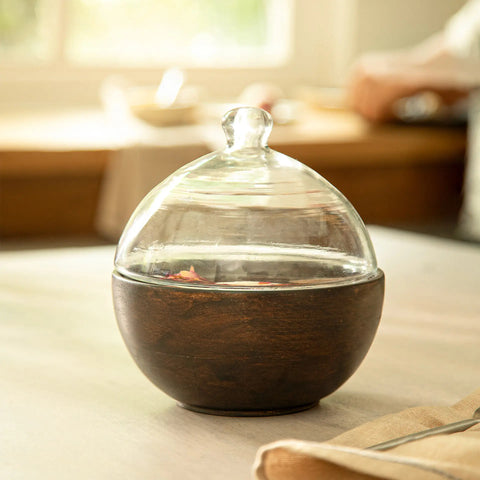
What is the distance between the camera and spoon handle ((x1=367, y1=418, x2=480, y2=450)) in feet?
1.63

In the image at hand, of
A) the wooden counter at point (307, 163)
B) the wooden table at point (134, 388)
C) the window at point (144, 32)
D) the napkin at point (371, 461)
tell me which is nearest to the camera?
the napkin at point (371, 461)

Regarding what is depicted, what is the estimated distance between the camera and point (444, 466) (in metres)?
0.44

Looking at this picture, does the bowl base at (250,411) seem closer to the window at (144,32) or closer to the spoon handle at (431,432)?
the spoon handle at (431,432)

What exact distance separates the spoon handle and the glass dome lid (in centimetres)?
11

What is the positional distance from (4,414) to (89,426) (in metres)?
0.06

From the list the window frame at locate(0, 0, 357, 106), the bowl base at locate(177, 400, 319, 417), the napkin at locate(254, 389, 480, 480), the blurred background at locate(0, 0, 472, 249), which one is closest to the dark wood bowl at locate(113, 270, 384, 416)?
the bowl base at locate(177, 400, 319, 417)

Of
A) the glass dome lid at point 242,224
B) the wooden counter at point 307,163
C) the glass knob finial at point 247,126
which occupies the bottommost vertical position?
the wooden counter at point 307,163

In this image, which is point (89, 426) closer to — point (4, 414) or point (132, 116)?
point (4, 414)

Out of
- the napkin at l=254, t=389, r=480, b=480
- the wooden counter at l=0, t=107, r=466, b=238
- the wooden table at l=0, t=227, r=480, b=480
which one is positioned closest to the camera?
the napkin at l=254, t=389, r=480, b=480

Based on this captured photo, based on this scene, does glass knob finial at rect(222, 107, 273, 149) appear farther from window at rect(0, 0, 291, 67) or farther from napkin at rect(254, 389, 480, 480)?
window at rect(0, 0, 291, 67)

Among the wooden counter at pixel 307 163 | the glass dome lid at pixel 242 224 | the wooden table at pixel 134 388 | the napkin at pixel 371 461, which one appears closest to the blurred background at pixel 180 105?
the wooden counter at pixel 307 163

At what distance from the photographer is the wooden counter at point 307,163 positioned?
271 centimetres

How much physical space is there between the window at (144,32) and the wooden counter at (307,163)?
46cm

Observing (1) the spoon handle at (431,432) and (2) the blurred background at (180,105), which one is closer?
(1) the spoon handle at (431,432)
